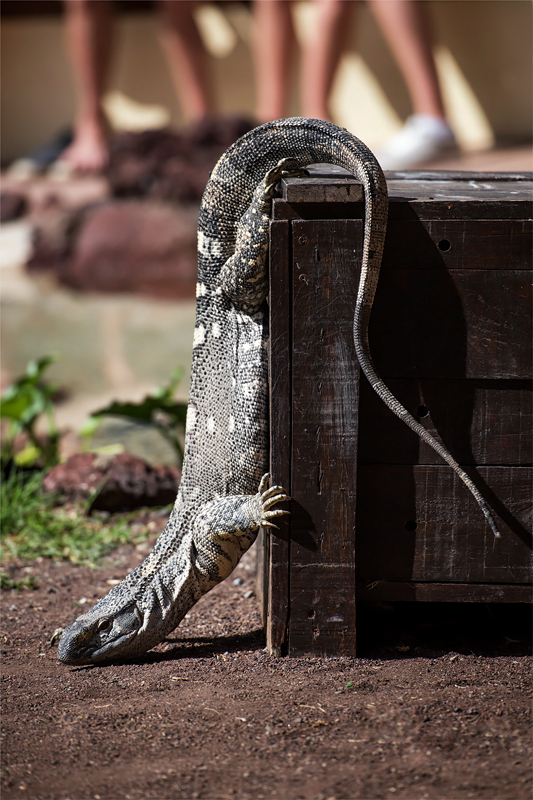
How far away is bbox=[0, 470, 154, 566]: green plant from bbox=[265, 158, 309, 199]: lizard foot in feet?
6.11

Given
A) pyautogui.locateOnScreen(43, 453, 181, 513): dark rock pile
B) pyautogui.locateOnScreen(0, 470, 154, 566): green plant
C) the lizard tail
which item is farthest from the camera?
pyautogui.locateOnScreen(43, 453, 181, 513): dark rock pile

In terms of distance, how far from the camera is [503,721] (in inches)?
78.2

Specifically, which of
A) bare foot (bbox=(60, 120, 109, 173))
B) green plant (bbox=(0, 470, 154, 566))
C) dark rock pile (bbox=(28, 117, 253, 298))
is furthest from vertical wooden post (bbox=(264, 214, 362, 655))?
bare foot (bbox=(60, 120, 109, 173))

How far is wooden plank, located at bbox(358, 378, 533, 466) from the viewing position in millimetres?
2207

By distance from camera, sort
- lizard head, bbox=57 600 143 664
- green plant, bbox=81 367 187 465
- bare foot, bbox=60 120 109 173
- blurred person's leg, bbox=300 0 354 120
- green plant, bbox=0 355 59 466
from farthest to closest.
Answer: bare foot, bbox=60 120 109 173, blurred person's leg, bbox=300 0 354 120, green plant, bbox=0 355 59 466, green plant, bbox=81 367 187 465, lizard head, bbox=57 600 143 664

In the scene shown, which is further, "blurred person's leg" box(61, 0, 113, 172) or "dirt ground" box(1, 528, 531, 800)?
"blurred person's leg" box(61, 0, 113, 172)

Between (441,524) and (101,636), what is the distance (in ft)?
3.54

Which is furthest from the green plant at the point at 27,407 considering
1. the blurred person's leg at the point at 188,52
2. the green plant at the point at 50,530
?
the blurred person's leg at the point at 188,52

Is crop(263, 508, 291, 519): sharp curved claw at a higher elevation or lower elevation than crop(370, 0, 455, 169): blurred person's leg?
lower

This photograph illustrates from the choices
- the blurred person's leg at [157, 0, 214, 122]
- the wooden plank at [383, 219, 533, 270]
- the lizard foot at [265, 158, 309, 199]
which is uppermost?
the blurred person's leg at [157, 0, 214, 122]

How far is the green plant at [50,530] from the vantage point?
352cm

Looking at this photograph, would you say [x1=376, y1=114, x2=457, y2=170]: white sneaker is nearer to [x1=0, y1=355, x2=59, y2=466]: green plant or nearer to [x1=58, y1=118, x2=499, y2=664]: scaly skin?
[x1=0, y1=355, x2=59, y2=466]: green plant

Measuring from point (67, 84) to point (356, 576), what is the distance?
382 inches

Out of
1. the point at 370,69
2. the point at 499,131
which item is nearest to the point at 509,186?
the point at 499,131
